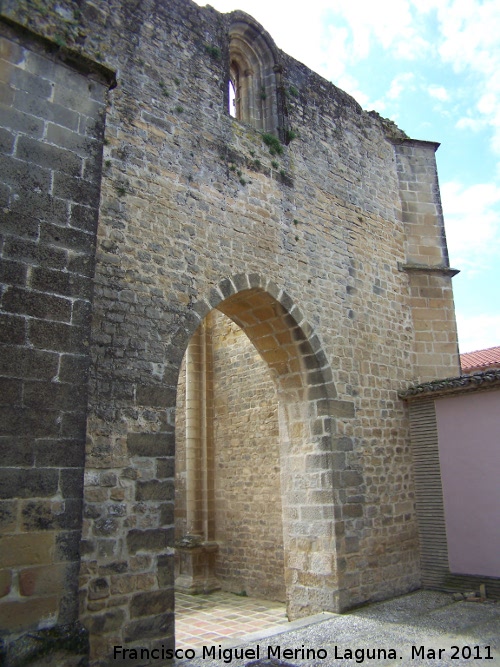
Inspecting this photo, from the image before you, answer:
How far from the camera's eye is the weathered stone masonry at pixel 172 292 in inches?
138

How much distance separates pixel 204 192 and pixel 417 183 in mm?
4710

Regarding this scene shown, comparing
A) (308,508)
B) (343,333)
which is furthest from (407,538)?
(343,333)

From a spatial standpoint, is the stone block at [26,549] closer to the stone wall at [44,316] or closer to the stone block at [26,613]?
the stone wall at [44,316]

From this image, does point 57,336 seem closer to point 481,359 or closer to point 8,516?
point 8,516

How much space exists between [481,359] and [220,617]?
12419mm

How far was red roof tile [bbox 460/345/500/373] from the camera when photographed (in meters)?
15.7

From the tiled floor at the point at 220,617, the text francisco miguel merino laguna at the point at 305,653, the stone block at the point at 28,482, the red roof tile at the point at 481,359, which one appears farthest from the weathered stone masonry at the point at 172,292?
the red roof tile at the point at 481,359

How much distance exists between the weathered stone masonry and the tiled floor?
2.66 ft

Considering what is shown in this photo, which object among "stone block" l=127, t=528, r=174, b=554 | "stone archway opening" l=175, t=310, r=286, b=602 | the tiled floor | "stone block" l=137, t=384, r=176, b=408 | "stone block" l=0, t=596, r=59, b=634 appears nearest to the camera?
"stone block" l=0, t=596, r=59, b=634

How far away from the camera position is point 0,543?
10.3ft

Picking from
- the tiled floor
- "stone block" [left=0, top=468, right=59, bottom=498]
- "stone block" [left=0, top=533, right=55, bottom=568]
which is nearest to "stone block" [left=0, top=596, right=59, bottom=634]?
"stone block" [left=0, top=533, right=55, bottom=568]

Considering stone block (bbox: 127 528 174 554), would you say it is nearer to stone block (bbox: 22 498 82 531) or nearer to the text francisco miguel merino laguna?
the text francisco miguel merino laguna

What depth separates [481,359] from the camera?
672 inches

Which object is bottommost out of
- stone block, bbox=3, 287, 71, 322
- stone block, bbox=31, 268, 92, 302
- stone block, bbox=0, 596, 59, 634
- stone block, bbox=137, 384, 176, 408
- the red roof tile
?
stone block, bbox=0, 596, 59, 634
